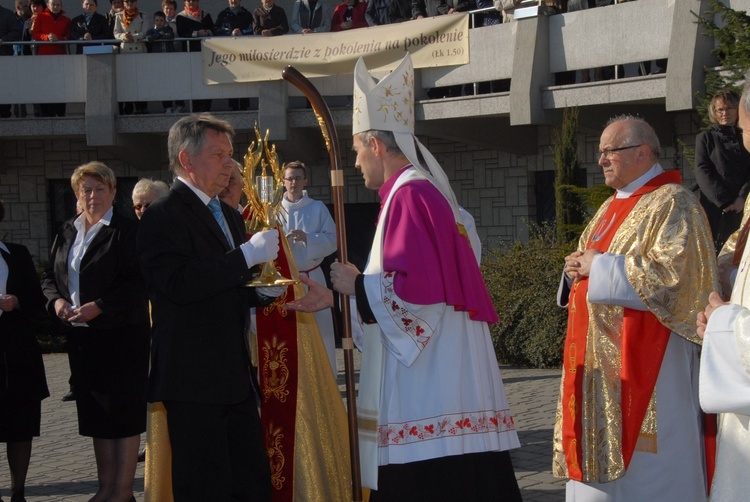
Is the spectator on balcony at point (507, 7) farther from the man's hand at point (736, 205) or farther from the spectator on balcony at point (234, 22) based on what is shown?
the man's hand at point (736, 205)

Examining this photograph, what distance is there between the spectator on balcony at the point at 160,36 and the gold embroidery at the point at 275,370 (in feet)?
38.8

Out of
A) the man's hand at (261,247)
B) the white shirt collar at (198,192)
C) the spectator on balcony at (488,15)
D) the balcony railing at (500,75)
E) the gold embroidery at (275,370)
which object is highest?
the spectator on balcony at (488,15)

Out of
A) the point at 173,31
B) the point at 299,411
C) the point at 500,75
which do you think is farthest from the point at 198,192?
the point at 173,31

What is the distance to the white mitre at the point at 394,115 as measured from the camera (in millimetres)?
4312

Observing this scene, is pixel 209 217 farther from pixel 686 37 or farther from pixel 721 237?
pixel 686 37

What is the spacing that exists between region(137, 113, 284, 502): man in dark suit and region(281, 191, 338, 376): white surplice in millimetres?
3566

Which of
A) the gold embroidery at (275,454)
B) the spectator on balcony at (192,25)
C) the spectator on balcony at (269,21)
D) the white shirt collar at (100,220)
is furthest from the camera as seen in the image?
the spectator on balcony at (192,25)

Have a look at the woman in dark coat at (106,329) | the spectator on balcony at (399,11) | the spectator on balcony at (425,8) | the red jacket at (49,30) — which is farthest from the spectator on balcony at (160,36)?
the woman in dark coat at (106,329)

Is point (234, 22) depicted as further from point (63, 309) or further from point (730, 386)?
point (730, 386)

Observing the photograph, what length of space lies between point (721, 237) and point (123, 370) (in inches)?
177

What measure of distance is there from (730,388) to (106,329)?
3619 mm

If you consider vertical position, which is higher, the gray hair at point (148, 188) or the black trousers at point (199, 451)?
the gray hair at point (148, 188)

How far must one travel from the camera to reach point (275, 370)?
535 cm

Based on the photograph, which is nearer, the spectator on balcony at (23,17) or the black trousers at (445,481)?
the black trousers at (445,481)
